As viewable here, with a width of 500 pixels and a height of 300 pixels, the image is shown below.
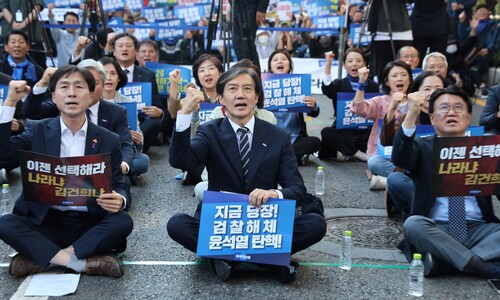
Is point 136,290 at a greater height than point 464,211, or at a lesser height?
lesser

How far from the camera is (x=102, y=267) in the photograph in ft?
15.2

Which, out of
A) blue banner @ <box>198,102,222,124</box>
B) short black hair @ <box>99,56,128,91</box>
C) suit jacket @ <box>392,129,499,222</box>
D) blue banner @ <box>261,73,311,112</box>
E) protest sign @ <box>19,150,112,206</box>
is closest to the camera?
protest sign @ <box>19,150,112,206</box>

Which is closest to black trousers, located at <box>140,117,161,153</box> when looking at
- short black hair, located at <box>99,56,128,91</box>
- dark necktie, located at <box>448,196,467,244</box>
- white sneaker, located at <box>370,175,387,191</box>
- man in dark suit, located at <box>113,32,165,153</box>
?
man in dark suit, located at <box>113,32,165,153</box>

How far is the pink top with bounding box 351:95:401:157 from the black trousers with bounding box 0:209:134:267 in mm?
3640

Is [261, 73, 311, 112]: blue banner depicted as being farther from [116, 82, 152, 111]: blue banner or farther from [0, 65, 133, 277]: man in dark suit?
[0, 65, 133, 277]: man in dark suit

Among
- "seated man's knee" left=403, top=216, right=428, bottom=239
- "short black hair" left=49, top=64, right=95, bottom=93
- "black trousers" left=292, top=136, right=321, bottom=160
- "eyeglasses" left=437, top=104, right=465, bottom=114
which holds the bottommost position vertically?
"black trousers" left=292, top=136, right=321, bottom=160

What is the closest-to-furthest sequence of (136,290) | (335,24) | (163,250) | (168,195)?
(136,290), (163,250), (168,195), (335,24)

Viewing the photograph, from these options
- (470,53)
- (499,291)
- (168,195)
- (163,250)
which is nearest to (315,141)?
(168,195)

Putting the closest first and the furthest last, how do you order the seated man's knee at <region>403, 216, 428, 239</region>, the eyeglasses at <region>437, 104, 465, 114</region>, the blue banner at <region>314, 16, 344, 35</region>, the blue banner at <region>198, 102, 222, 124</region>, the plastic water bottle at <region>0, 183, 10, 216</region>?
the seated man's knee at <region>403, 216, 428, 239</region>
the eyeglasses at <region>437, 104, 465, 114</region>
the plastic water bottle at <region>0, 183, 10, 216</region>
the blue banner at <region>198, 102, 222, 124</region>
the blue banner at <region>314, 16, 344, 35</region>

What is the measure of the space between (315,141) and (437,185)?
364 centimetres

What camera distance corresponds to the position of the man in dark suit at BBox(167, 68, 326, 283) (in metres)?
4.68

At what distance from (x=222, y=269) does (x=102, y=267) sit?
2.49ft

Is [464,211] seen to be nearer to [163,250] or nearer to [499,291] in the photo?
[499,291]

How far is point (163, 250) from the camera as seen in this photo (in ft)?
17.4
